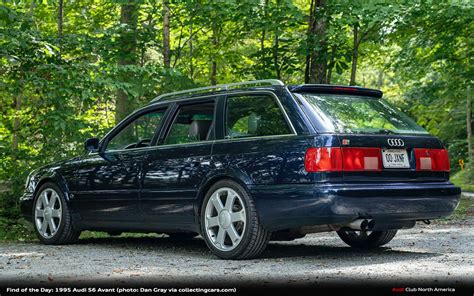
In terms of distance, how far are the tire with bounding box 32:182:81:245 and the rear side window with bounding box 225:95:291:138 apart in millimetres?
2774

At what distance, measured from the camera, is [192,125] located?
796 centimetres

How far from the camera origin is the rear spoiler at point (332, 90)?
7.20 metres

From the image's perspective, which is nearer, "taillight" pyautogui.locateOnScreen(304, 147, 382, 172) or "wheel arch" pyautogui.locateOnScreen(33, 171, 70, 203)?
"taillight" pyautogui.locateOnScreen(304, 147, 382, 172)

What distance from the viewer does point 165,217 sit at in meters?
7.87

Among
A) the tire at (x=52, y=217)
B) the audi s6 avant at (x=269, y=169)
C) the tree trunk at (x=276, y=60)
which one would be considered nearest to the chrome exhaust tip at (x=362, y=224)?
the audi s6 avant at (x=269, y=169)

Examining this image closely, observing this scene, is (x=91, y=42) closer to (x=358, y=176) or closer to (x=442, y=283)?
(x=358, y=176)

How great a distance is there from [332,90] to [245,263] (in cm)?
195

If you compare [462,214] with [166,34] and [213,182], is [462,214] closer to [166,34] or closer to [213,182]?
[166,34]

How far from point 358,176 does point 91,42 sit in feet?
26.5

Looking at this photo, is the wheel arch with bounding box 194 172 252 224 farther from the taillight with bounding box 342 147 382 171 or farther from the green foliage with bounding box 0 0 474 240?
the green foliage with bounding box 0 0 474 240

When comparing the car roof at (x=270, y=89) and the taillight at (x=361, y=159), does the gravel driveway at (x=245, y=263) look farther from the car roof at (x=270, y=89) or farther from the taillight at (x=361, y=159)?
the car roof at (x=270, y=89)

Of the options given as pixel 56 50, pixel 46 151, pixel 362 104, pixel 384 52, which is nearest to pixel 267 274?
pixel 362 104

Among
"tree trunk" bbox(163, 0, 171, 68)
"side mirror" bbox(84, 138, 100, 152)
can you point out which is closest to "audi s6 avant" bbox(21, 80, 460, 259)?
"side mirror" bbox(84, 138, 100, 152)

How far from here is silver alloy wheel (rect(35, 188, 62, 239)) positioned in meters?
9.29
